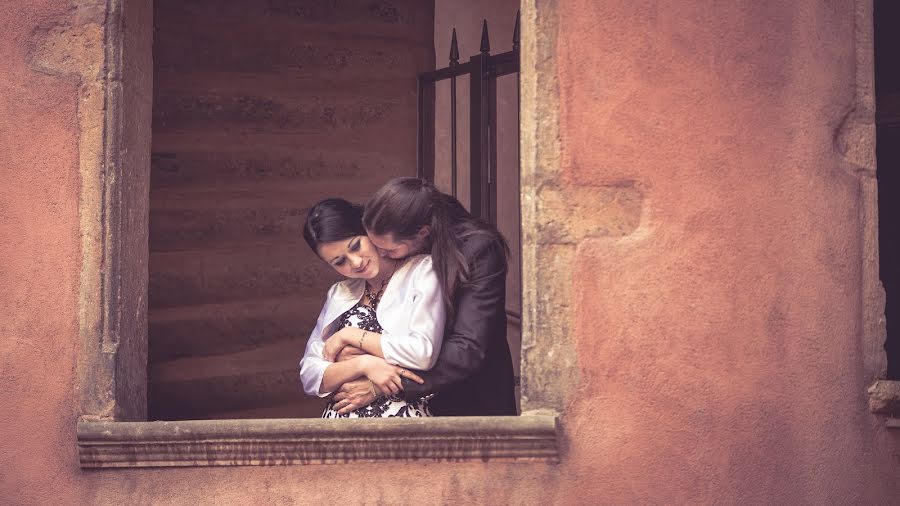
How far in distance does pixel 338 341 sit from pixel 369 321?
0.15 meters

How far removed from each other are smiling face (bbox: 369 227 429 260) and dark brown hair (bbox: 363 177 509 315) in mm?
16

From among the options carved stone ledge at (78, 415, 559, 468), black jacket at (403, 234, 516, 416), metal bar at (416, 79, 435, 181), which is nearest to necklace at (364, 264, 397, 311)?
black jacket at (403, 234, 516, 416)

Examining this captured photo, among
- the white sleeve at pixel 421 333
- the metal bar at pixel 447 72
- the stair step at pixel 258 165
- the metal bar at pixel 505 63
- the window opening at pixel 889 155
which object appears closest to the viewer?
the white sleeve at pixel 421 333

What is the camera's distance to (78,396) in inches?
137

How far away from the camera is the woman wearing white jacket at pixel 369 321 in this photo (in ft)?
11.1

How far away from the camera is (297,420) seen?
133 inches

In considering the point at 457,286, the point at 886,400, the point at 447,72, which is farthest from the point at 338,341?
the point at 447,72

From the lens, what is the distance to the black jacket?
3.39m

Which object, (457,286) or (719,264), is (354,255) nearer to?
(457,286)

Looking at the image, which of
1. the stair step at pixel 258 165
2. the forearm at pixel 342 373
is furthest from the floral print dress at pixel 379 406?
the stair step at pixel 258 165

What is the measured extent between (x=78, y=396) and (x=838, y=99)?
292 cm

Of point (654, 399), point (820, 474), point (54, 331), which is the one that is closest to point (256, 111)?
point (54, 331)

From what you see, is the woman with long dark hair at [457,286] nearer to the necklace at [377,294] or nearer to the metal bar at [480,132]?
the necklace at [377,294]

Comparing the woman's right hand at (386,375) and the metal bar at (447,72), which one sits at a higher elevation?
the metal bar at (447,72)
